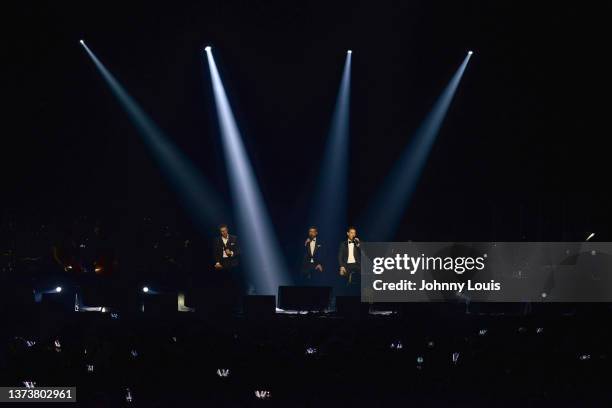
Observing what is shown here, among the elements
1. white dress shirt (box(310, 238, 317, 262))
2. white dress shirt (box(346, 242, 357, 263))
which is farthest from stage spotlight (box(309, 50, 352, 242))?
white dress shirt (box(346, 242, 357, 263))

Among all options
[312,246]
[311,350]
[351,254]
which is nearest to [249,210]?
[312,246]

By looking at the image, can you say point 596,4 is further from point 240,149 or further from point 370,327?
point 370,327

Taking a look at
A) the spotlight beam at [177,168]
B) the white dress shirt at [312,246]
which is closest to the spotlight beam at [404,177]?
the white dress shirt at [312,246]

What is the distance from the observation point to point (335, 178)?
15562 mm

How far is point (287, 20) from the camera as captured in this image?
551 inches

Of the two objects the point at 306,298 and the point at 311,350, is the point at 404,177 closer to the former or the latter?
the point at 306,298

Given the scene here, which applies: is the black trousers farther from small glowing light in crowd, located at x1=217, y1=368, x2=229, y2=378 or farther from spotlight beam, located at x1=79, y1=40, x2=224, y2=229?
small glowing light in crowd, located at x1=217, y1=368, x2=229, y2=378

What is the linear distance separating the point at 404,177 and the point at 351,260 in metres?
3.20

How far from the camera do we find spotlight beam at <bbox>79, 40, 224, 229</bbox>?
15039mm

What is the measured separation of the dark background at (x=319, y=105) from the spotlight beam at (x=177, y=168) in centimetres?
19

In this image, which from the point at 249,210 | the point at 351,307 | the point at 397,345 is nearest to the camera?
the point at 397,345

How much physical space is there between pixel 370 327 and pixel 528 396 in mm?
1825

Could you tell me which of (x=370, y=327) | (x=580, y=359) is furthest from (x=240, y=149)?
(x=580, y=359)

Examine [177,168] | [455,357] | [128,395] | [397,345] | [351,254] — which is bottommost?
[128,395]
